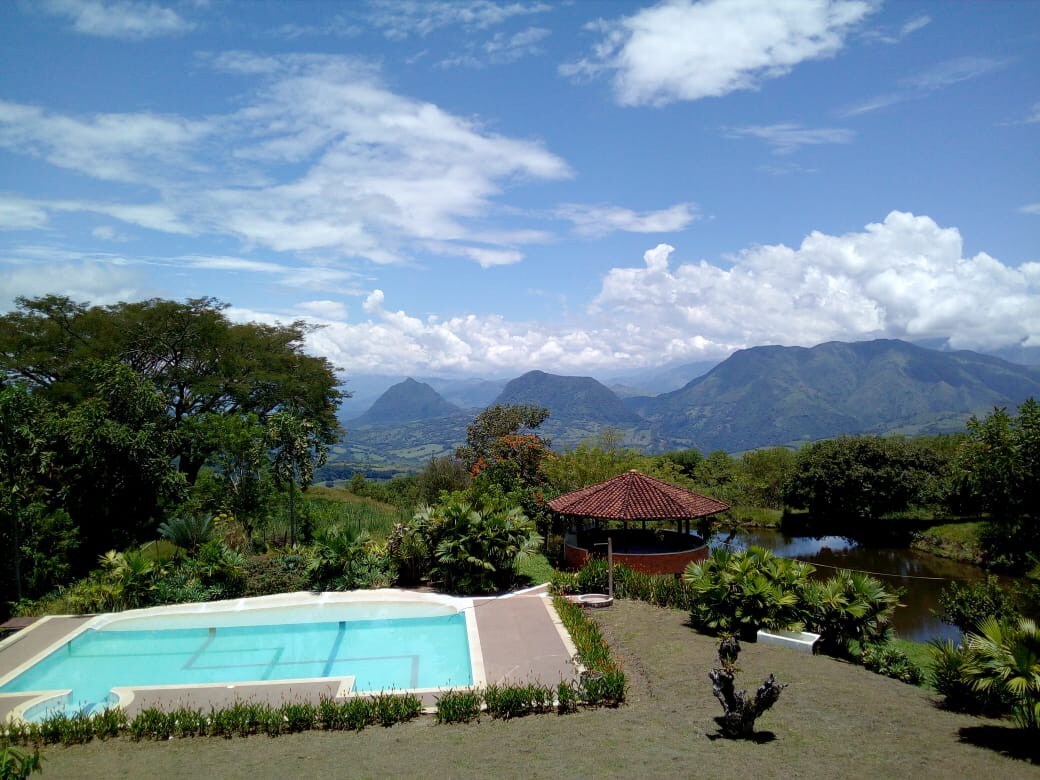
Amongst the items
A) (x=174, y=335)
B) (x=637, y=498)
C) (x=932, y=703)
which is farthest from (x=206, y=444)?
(x=932, y=703)

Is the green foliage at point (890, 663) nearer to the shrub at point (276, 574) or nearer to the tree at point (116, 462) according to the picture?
the shrub at point (276, 574)

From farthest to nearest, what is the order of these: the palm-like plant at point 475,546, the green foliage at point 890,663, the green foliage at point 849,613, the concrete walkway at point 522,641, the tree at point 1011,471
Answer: the palm-like plant at point 475,546
the tree at point 1011,471
the green foliage at point 849,613
the green foliage at point 890,663
the concrete walkway at point 522,641

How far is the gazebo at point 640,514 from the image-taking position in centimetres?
1647

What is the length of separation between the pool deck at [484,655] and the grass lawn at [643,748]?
1.22 meters

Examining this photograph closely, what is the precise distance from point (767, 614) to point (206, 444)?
59.2 ft

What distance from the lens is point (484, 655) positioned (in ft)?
36.5

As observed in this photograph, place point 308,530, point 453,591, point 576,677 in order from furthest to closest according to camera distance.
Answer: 1. point 308,530
2. point 453,591
3. point 576,677

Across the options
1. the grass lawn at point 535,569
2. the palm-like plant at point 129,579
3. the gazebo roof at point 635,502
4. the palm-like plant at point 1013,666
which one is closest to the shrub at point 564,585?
the grass lawn at point 535,569

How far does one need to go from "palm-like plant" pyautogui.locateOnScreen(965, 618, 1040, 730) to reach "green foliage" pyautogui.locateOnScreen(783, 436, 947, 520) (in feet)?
81.7

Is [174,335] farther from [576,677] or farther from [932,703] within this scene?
[932,703]

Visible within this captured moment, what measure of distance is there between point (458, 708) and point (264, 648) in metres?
5.77

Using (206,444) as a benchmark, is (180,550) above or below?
below

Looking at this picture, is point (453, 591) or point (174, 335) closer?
point (453, 591)

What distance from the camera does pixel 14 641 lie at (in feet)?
40.1
